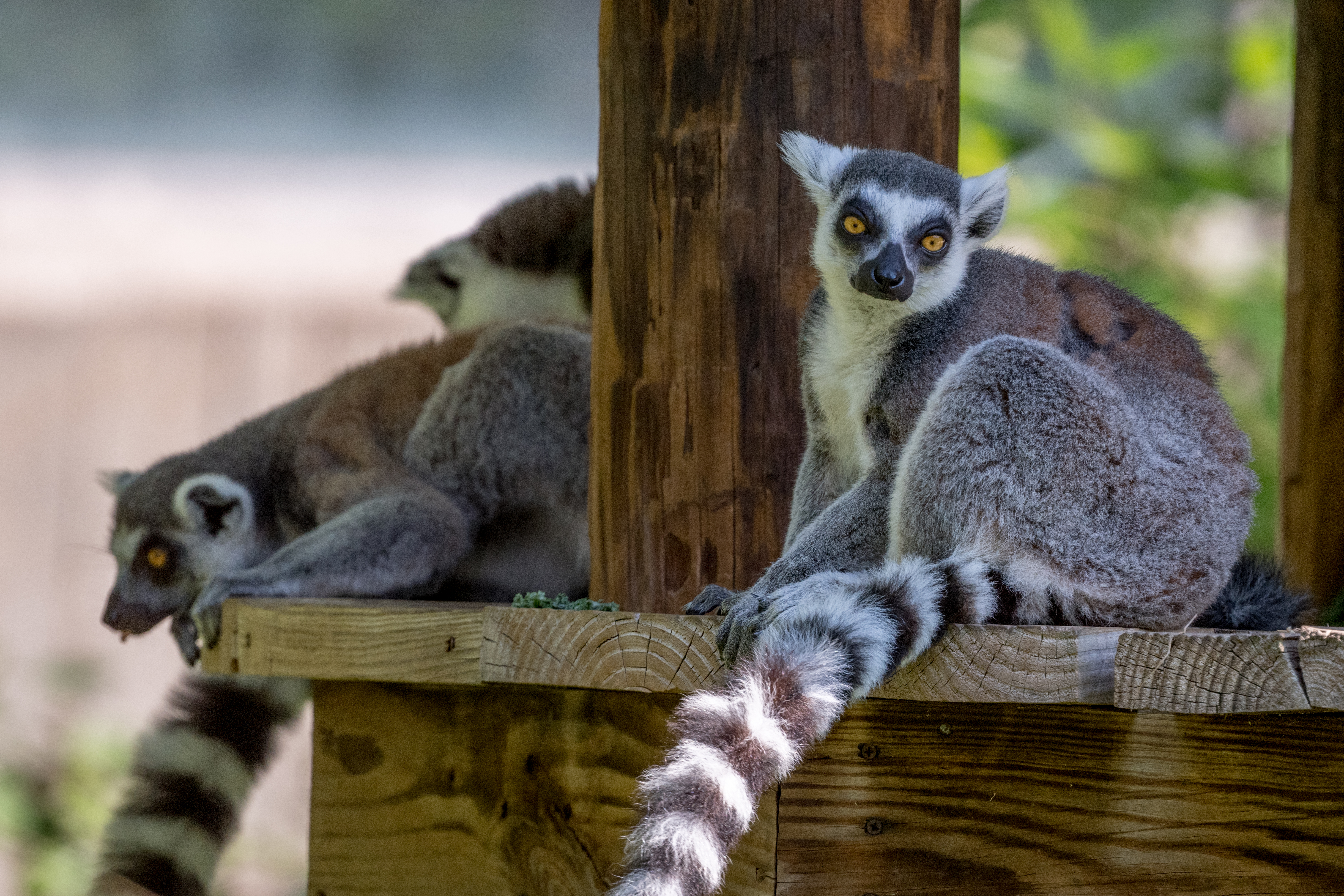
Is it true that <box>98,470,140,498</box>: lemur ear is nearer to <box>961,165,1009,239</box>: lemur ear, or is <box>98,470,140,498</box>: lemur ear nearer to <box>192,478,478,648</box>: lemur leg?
<box>192,478,478,648</box>: lemur leg

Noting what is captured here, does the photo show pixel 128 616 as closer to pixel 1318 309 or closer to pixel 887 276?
pixel 887 276

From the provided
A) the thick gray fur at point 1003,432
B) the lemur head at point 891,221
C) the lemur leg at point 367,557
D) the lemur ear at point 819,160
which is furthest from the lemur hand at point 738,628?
the lemur leg at point 367,557

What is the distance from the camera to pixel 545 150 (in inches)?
392

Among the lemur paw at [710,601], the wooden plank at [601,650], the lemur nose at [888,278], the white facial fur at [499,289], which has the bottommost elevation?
the wooden plank at [601,650]

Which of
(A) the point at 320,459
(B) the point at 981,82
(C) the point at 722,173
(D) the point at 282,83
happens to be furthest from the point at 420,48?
(C) the point at 722,173

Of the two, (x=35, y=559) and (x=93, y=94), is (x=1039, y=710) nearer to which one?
(x=35, y=559)

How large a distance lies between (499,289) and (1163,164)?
6.28 meters

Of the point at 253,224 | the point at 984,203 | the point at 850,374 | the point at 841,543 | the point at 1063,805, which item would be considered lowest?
the point at 1063,805

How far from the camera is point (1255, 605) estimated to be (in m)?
3.08

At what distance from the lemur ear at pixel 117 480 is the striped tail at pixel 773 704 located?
3386 mm

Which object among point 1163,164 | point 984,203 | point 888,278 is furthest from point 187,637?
point 1163,164

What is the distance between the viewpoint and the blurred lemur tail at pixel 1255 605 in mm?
3074

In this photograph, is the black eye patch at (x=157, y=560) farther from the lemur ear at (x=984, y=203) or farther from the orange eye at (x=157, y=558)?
the lemur ear at (x=984, y=203)

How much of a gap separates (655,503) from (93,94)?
7.40m
